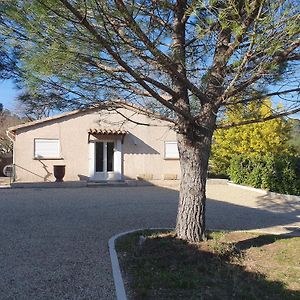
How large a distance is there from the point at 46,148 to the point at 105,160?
11.1 feet

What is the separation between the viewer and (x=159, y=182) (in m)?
21.7

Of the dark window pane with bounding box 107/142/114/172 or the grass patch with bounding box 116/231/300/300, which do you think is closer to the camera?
the grass patch with bounding box 116/231/300/300

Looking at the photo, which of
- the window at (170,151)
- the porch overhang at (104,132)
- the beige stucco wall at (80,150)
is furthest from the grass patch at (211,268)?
the window at (170,151)

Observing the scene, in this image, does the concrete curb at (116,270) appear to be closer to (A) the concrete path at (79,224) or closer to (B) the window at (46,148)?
(A) the concrete path at (79,224)

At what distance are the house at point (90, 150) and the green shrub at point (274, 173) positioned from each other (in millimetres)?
4836

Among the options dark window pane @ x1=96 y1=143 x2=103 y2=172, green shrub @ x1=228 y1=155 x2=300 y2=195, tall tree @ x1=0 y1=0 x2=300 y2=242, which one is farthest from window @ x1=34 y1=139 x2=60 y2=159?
tall tree @ x1=0 y1=0 x2=300 y2=242

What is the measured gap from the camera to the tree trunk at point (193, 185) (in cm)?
660

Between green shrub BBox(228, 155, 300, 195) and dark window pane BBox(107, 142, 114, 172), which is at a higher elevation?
dark window pane BBox(107, 142, 114, 172)

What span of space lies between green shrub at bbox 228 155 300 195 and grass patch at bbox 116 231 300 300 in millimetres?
9987

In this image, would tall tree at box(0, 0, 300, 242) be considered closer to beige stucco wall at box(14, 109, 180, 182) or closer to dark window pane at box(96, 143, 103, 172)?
beige stucco wall at box(14, 109, 180, 182)

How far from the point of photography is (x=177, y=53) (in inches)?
216

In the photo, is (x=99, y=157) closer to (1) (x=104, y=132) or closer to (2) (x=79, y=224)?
(1) (x=104, y=132)

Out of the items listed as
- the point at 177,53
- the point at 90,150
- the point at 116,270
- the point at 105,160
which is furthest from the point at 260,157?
the point at 116,270

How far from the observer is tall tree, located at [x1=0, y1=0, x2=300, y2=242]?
4387mm
